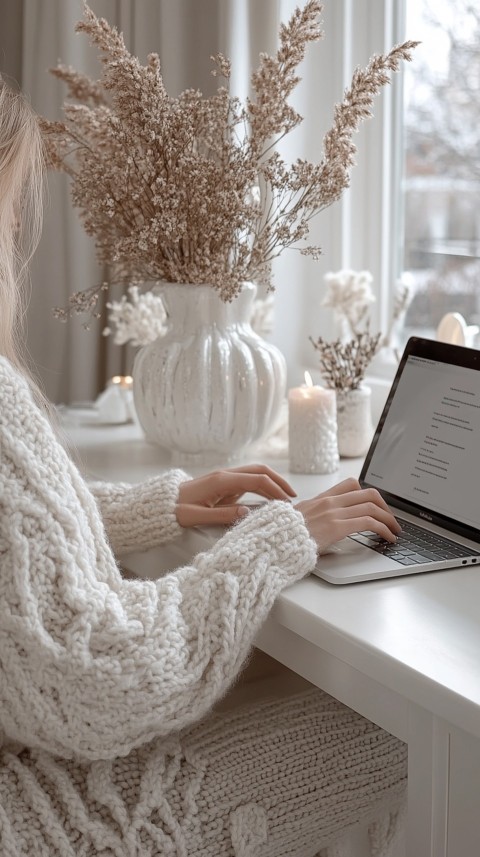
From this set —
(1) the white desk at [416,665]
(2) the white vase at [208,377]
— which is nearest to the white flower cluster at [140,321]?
(2) the white vase at [208,377]

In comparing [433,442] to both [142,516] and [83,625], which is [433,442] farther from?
[83,625]

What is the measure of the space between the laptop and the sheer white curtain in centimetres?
82

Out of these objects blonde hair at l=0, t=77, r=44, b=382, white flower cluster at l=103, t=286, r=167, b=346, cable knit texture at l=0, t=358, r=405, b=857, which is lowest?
cable knit texture at l=0, t=358, r=405, b=857

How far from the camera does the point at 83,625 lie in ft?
2.82

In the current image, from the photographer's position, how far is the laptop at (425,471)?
1.03 metres

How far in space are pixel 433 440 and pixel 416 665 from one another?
1.47 ft

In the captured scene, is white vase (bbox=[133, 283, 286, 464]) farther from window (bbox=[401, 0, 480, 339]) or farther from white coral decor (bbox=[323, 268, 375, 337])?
window (bbox=[401, 0, 480, 339])

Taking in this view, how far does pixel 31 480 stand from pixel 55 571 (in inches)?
3.3

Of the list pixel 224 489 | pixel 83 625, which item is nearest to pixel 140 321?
pixel 224 489

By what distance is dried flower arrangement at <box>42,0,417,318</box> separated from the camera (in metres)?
1.28

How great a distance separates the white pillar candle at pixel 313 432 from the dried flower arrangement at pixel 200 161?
0.19 meters

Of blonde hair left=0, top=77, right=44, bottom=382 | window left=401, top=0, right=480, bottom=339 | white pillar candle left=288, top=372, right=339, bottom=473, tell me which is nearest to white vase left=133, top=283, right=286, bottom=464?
white pillar candle left=288, top=372, right=339, bottom=473

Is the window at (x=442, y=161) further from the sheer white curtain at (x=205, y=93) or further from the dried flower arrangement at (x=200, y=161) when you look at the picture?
the dried flower arrangement at (x=200, y=161)

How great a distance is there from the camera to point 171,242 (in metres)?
1.38
